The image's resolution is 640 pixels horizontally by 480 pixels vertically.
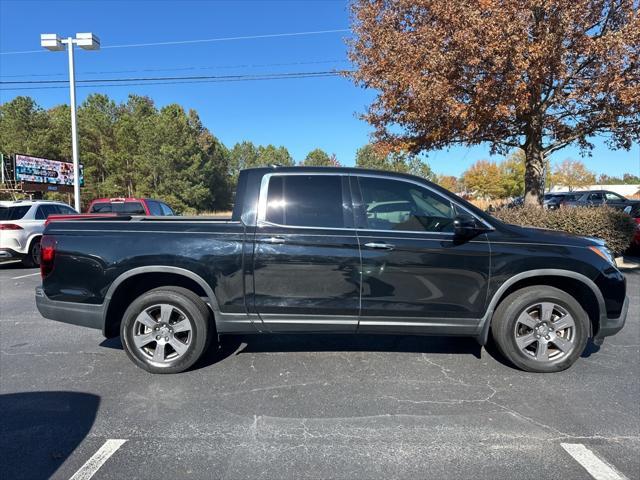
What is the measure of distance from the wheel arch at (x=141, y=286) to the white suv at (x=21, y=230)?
8256 millimetres

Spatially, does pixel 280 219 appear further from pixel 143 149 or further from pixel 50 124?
pixel 50 124

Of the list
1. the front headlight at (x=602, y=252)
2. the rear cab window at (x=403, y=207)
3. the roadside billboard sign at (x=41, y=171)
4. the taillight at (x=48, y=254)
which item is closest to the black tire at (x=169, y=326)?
the taillight at (x=48, y=254)

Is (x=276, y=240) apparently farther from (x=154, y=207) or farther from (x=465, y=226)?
(x=154, y=207)

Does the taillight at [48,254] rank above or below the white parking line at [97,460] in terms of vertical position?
above

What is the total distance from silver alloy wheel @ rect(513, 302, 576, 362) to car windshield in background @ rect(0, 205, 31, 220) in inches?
461

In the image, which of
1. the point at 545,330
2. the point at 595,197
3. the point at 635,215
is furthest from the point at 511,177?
the point at 545,330

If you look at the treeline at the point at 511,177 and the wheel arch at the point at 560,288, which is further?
the treeline at the point at 511,177

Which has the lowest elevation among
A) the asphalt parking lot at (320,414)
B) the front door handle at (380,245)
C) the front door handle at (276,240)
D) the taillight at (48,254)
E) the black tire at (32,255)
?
the asphalt parking lot at (320,414)

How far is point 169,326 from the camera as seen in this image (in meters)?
4.13

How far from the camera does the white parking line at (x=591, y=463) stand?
2637mm

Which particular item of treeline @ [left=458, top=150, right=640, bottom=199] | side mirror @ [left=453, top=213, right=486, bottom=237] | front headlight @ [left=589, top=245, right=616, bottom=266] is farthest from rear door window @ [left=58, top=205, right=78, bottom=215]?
treeline @ [left=458, top=150, right=640, bottom=199]

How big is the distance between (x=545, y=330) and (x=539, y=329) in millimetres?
60

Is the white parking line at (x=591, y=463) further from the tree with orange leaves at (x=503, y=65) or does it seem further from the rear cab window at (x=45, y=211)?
the rear cab window at (x=45, y=211)

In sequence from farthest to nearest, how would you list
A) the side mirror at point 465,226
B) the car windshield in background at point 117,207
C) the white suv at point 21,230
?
the car windshield in background at point 117,207
the white suv at point 21,230
the side mirror at point 465,226
